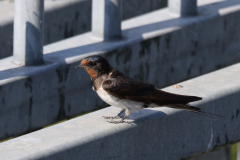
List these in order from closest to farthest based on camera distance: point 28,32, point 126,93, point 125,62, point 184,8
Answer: point 126,93 → point 28,32 → point 125,62 → point 184,8

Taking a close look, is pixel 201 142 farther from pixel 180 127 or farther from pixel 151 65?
pixel 151 65

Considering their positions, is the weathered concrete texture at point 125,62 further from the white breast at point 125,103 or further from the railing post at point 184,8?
the white breast at point 125,103

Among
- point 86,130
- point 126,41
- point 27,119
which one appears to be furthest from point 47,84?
point 86,130

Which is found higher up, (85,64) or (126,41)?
(85,64)

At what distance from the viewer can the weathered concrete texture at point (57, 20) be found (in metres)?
8.66

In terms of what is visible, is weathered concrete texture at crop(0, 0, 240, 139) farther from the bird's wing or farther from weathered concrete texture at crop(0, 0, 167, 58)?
the bird's wing

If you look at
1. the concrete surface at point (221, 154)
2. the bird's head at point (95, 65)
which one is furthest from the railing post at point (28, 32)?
the concrete surface at point (221, 154)

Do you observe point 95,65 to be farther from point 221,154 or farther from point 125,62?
point 221,154

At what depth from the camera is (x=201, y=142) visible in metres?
5.40

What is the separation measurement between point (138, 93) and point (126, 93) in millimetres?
123

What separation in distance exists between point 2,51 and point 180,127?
4.33 meters

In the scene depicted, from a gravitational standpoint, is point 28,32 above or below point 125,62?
above

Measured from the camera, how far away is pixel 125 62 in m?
8.05

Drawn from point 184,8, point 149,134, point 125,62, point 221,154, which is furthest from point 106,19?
point 149,134
